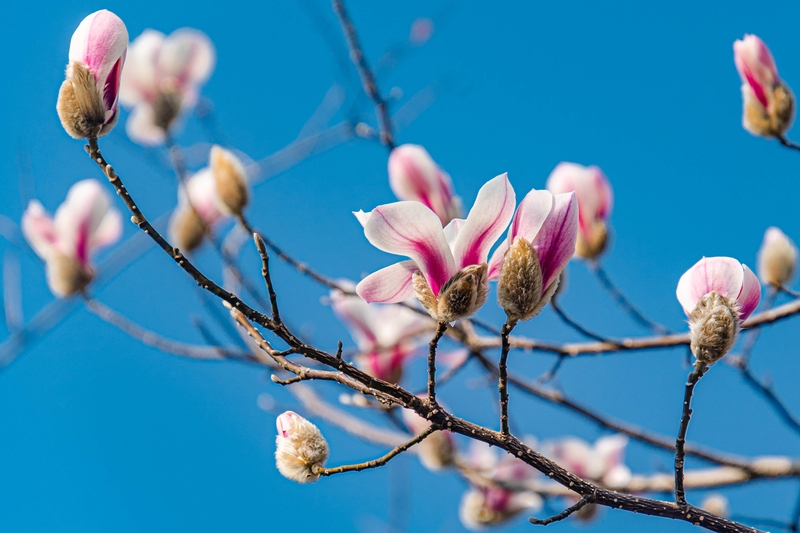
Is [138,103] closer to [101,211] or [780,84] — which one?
[101,211]

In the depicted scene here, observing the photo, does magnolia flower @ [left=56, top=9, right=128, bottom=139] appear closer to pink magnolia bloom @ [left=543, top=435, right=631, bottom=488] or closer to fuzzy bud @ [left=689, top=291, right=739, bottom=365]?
fuzzy bud @ [left=689, top=291, right=739, bottom=365]

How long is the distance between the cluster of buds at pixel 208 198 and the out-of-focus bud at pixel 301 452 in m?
0.67

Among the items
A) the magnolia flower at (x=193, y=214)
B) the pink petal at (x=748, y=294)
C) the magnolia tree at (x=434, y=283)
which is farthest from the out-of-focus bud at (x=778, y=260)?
the magnolia flower at (x=193, y=214)

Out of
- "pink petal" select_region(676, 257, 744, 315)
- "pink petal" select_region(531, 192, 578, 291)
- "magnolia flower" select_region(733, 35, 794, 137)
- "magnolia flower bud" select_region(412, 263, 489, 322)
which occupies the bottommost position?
"magnolia flower bud" select_region(412, 263, 489, 322)

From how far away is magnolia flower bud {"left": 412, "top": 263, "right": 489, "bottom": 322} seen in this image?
0.76 metres

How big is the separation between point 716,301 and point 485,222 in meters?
0.25

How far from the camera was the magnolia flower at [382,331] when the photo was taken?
159 cm

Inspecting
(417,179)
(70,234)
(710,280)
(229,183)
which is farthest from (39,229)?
(710,280)

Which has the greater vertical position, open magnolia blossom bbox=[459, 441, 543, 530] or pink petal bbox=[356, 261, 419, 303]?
open magnolia blossom bbox=[459, 441, 543, 530]

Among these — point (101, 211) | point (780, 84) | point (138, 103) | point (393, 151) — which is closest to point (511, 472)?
point (393, 151)

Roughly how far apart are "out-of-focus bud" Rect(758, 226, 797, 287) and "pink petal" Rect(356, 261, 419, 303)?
0.94m

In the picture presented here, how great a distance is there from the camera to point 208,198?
1.82m

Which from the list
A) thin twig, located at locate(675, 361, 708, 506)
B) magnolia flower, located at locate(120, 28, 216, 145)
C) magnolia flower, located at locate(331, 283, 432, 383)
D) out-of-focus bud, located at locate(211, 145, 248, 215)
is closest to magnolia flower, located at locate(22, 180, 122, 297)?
magnolia flower, located at locate(120, 28, 216, 145)

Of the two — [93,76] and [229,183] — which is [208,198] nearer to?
[229,183]
